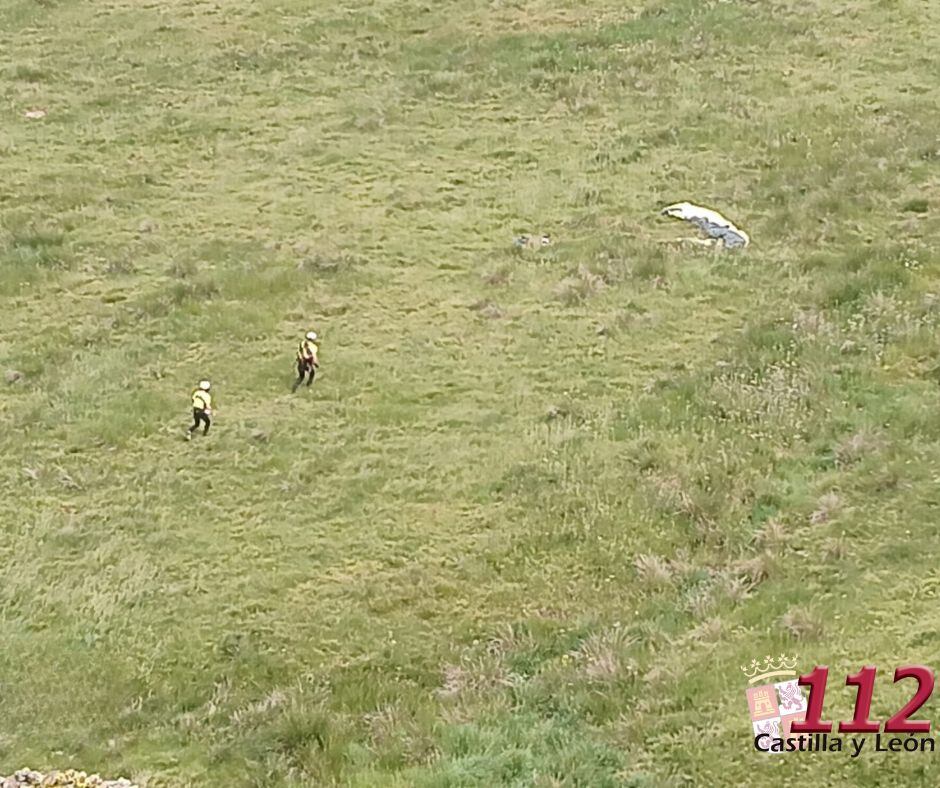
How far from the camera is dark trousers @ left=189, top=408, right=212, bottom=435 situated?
68.3ft

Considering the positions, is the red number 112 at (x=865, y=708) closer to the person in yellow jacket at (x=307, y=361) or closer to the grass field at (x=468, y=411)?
the grass field at (x=468, y=411)

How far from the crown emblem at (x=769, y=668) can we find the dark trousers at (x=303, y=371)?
11.7 metres

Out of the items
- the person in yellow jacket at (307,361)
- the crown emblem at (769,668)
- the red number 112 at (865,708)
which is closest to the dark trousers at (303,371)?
the person in yellow jacket at (307,361)

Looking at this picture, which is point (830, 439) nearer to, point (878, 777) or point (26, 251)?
point (878, 777)

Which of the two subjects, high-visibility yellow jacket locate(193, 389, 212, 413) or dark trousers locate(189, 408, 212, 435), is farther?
dark trousers locate(189, 408, 212, 435)

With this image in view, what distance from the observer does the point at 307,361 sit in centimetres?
2214

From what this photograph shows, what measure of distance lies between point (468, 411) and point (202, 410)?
4.77 m

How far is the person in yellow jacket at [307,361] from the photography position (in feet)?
72.6

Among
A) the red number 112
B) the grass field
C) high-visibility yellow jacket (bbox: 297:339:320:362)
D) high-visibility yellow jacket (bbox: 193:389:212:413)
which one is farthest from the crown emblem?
high-visibility yellow jacket (bbox: 297:339:320:362)

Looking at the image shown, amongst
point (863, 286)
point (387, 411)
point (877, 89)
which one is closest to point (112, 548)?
point (387, 411)

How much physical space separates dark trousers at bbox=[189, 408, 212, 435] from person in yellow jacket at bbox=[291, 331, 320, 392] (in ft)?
6.53

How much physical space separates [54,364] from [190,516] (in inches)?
267

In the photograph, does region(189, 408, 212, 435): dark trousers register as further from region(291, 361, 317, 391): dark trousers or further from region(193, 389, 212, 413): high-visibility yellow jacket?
region(291, 361, 317, 391): dark trousers

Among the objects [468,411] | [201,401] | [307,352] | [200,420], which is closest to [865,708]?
[468,411]
